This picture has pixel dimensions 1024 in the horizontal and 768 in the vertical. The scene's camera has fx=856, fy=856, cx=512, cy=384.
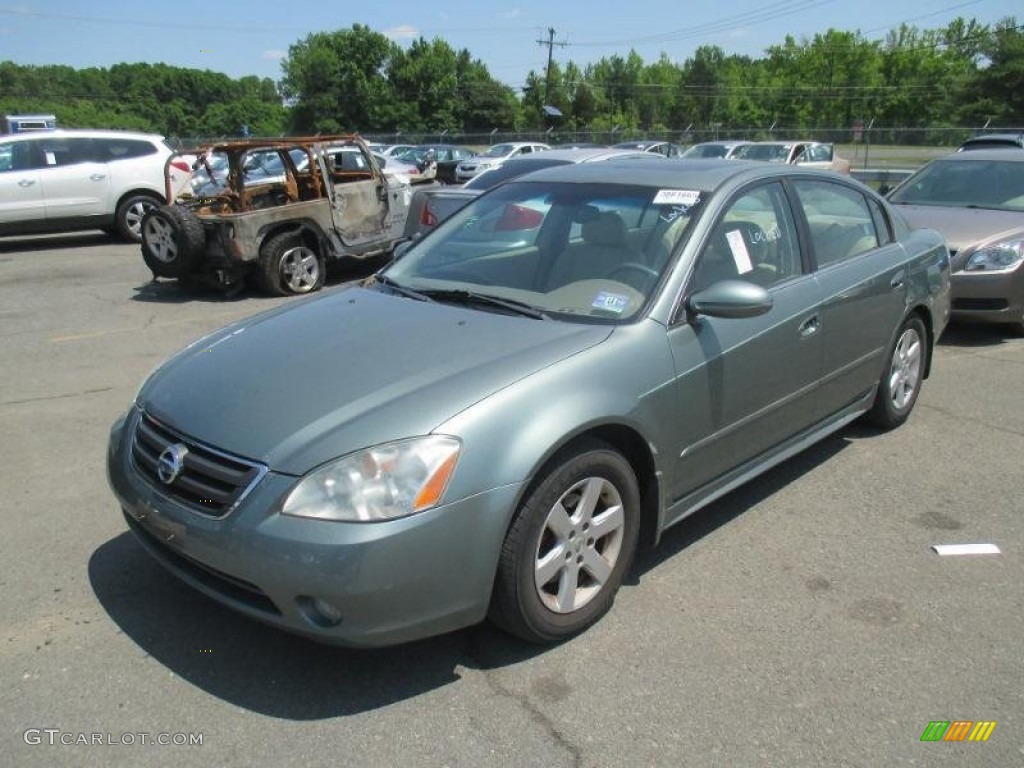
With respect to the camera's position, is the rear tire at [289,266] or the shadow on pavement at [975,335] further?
the rear tire at [289,266]

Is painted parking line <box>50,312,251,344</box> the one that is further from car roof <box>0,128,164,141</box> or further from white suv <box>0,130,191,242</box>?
car roof <box>0,128,164,141</box>

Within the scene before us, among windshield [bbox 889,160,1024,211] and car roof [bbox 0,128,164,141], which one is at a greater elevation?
car roof [bbox 0,128,164,141]

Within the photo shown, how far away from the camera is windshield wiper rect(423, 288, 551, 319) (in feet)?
11.3

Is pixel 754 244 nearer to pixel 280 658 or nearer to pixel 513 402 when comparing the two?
pixel 513 402

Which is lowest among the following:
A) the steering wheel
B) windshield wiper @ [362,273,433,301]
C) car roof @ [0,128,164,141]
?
windshield wiper @ [362,273,433,301]

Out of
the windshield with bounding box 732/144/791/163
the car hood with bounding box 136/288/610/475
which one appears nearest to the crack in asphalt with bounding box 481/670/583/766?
the car hood with bounding box 136/288/610/475

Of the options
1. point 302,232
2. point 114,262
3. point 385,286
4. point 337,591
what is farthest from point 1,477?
point 114,262

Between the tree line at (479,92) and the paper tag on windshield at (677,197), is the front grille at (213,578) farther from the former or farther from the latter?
the tree line at (479,92)

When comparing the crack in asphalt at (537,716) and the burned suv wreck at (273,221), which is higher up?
the burned suv wreck at (273,221)

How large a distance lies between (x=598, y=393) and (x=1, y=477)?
3.42 meters

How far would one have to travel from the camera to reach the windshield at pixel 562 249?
3.51 meters

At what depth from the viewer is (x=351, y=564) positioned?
2.47m

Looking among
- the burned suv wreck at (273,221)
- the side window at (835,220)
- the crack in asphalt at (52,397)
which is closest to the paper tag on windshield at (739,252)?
the side window at (835,220)

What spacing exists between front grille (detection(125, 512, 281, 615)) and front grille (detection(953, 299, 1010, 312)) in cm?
659
